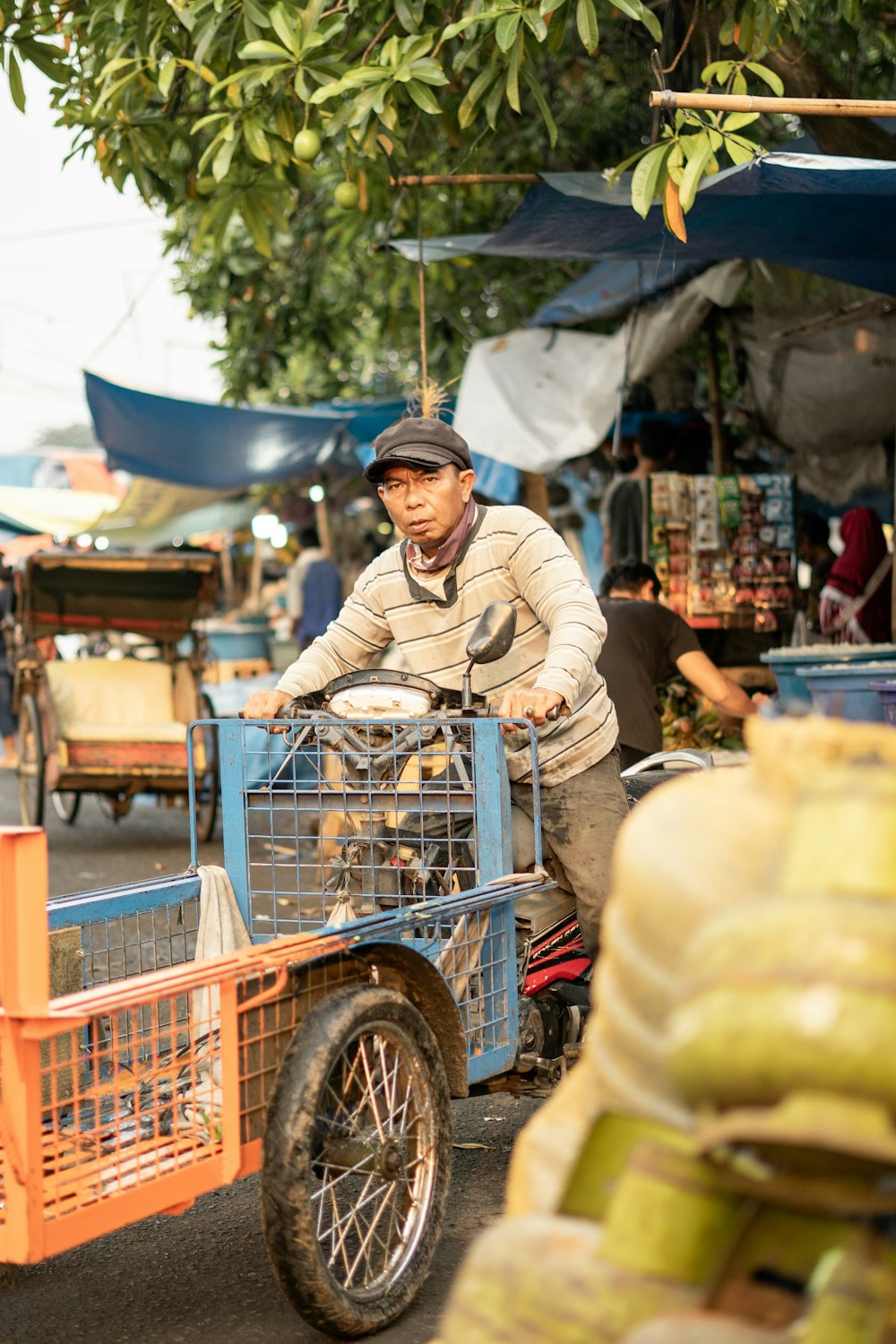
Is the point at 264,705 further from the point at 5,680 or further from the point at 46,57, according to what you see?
the point at 5,680

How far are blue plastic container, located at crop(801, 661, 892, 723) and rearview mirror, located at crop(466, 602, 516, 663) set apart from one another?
252cm

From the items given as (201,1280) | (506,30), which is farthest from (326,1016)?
(506,30)

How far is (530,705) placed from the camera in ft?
10.9

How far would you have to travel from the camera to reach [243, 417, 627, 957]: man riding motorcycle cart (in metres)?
3.73

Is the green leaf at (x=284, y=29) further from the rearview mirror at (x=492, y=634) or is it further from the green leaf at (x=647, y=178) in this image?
the rearview mirror at (x=492, y=634)

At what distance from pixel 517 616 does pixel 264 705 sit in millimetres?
696

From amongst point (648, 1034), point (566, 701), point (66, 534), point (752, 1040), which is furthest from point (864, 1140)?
point (66, 534)

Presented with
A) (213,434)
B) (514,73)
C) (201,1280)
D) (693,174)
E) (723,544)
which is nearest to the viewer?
(201,1280)

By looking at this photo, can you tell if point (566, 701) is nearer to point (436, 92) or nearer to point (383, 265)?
point (436, 92)

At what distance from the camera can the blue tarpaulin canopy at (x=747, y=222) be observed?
512cm

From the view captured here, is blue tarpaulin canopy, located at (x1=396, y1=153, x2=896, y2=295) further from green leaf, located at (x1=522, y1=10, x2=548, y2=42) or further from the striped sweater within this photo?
the striped sweater

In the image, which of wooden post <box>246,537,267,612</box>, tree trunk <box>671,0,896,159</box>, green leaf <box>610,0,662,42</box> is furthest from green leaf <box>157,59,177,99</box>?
wooden post <box>246,537,267,612</box>

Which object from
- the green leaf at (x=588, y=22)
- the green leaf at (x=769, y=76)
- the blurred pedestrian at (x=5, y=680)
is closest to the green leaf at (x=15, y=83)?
the green leaf at (x=588, y=22)

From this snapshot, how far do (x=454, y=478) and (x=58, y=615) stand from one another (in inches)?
282
